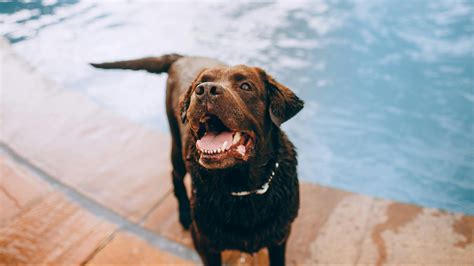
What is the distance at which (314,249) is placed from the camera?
2963mm

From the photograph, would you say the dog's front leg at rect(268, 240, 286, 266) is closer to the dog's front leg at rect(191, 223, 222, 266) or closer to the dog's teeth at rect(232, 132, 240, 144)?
the dog's front leg at rect(191, 223, 222, 266)

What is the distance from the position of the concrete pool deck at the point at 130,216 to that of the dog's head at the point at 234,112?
1.17 m

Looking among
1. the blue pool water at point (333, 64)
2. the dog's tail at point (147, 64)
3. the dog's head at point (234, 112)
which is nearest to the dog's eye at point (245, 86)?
the dog's head at point (234, 112)

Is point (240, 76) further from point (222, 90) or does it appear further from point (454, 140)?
point (454, 140)

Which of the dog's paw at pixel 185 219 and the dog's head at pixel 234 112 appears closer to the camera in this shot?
the dog's head at pixel 234 112

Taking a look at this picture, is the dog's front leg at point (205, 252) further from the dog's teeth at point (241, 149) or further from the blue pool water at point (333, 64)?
the blue pool water at point (333, 64)

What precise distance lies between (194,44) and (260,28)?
1328 millimetres

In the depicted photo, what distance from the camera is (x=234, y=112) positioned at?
2006 mm

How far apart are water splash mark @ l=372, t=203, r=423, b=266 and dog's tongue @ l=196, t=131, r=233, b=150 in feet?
5.16

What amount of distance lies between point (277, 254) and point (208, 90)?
51.6 inches

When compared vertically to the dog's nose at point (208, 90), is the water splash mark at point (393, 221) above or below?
below

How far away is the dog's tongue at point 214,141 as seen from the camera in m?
2.07

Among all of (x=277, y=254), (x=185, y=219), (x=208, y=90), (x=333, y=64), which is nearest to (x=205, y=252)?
(x=277, y=254)

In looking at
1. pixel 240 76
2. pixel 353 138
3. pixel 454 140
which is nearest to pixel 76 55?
pixel 353 138
